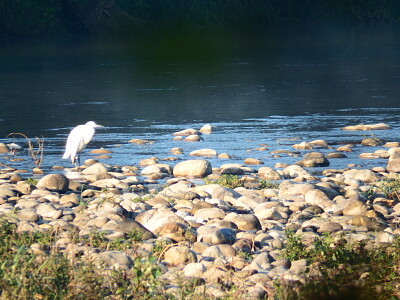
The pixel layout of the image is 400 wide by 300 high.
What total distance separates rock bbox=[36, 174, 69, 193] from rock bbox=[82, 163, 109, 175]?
1037 mm

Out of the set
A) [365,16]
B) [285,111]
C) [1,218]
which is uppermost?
[1,218]

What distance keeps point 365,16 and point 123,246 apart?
48.2 m

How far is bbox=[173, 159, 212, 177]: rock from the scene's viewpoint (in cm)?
899

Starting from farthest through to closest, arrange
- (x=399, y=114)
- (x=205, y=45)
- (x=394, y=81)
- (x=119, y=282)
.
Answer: (x=205, y=45), (x=394, y=81), (x=399, y=114), (x=119, y=282)

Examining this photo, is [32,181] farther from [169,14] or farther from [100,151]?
[169,14]

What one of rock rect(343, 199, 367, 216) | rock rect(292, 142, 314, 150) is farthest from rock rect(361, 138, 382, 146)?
rock rect(343, 199, 367, 216)

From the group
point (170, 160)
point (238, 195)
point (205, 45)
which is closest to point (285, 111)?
point (170, 160)

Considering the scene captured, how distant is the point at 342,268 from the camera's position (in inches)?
201

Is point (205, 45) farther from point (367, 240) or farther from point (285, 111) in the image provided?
point (367, 240)

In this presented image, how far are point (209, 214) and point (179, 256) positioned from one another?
120 cm

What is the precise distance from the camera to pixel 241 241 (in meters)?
6.04

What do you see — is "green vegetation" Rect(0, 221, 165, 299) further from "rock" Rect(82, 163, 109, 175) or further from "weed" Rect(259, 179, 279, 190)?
"rock" Rect(82, 163, 109, 175)

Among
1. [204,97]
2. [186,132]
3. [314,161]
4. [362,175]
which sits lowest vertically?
[204,97]

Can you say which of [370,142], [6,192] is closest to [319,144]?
[370,142]
